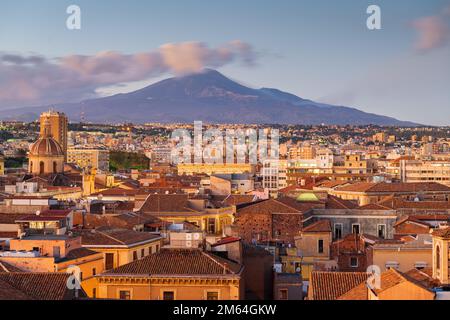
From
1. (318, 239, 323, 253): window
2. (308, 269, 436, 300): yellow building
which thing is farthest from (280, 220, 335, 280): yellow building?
(308, 269, 436, 300): yellow building

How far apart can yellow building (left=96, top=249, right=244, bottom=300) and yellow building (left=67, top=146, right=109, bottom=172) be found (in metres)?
108

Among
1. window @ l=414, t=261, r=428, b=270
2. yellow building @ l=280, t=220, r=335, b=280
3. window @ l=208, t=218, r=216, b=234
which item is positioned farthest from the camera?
window @ l=208, t=218, r=216, b=234

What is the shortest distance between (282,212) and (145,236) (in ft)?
27.7

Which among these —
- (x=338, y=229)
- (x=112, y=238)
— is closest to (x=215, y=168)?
(x=338, y=229)

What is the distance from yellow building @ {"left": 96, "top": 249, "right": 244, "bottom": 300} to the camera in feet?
52.9

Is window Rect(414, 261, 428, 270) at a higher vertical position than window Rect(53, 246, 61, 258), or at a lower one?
lower

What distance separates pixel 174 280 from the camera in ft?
53.1

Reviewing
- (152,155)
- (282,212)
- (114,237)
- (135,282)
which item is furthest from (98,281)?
(152,155)

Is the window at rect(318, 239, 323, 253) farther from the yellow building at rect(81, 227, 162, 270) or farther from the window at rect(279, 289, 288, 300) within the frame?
the window at rect(279, 289, 288, 300)

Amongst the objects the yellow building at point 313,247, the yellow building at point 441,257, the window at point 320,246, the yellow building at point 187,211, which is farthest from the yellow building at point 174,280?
the yellow building at point 187,211

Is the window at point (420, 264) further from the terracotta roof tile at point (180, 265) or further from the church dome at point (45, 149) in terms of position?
the church dome at point (45, 149)

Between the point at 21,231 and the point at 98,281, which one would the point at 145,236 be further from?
the point at 98,281

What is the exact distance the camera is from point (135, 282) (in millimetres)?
16375

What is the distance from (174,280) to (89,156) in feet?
368
